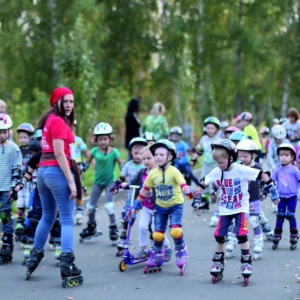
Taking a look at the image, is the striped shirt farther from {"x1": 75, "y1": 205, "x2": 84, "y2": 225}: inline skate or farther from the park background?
the park background

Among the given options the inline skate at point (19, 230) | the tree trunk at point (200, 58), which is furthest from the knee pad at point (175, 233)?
the tree trunk at point (200, 58)

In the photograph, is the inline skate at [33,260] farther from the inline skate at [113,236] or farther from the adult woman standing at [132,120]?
the adult woman standing at [132,120]

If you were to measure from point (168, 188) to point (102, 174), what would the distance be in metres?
2.62

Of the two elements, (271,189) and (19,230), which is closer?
(271,189)

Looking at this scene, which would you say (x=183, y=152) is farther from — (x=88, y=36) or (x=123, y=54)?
(x=123, y=54)

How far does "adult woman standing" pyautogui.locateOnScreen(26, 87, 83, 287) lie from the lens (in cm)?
789

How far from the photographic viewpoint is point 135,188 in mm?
9906

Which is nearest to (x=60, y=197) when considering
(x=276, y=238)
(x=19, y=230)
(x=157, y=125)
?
(x=19, y=230)

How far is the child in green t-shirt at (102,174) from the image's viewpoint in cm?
1107

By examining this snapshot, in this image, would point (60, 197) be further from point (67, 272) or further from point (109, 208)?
point (109, 208)

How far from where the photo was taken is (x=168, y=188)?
8781 millimetres

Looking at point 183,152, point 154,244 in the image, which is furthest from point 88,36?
point 154,244

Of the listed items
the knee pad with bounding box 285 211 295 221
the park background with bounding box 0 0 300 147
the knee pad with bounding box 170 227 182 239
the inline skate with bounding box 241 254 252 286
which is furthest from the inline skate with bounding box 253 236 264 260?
the park background with bounding box 0 0 300 147

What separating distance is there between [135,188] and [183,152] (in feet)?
20.5
